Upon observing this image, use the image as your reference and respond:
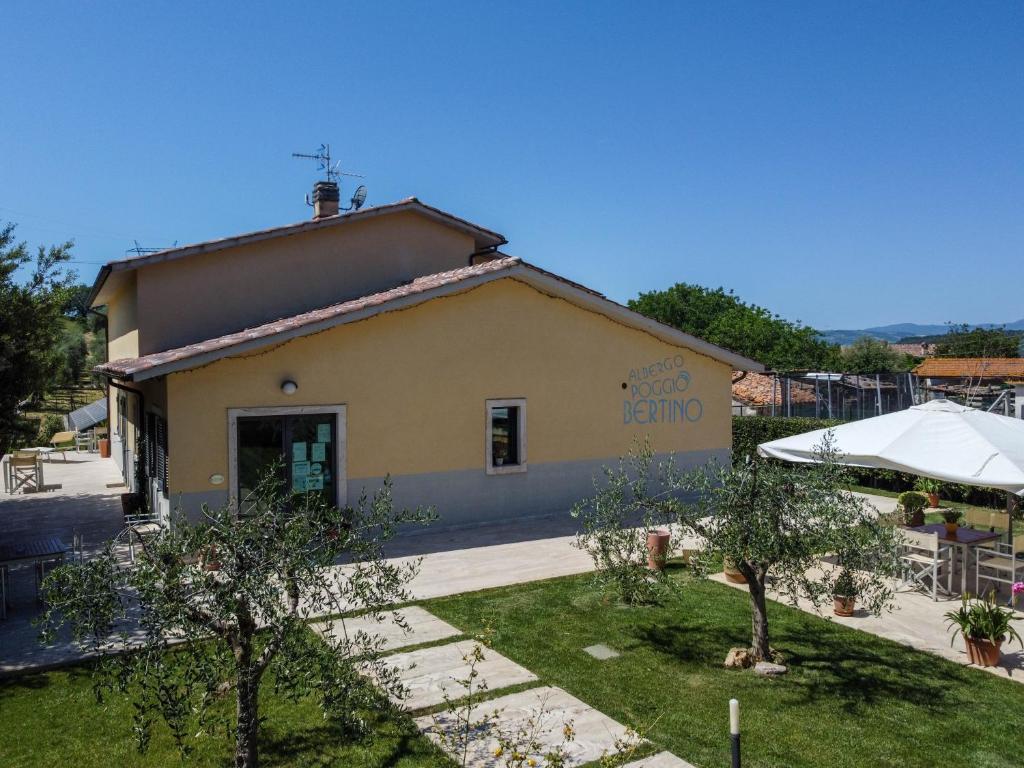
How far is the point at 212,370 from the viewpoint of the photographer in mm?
11711

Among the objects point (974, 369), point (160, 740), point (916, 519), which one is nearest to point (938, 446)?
point (916, 519)

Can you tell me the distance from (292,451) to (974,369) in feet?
154

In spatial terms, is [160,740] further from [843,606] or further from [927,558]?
[927,558]

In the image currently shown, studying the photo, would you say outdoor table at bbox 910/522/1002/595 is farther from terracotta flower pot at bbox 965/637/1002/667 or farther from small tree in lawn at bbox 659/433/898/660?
small tree in lawn at bbox 659/433/898/660

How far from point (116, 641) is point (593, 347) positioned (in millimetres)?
10344

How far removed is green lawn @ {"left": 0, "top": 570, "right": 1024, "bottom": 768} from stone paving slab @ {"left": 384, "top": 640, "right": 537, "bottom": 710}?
0.26 m

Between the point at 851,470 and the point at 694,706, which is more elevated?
the point at 851,470

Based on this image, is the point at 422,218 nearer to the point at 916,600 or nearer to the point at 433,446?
the point at 433,446

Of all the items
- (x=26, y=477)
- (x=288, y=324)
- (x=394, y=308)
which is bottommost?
(x=26, y=477)

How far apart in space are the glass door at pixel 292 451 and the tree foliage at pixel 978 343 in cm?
7417

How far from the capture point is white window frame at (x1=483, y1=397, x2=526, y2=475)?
14305mm

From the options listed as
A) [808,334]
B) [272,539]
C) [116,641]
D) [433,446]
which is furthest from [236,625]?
[808,334]

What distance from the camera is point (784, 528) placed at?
23.4 ft

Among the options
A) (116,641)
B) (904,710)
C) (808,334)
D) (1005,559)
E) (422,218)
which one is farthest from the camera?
(808,334)
